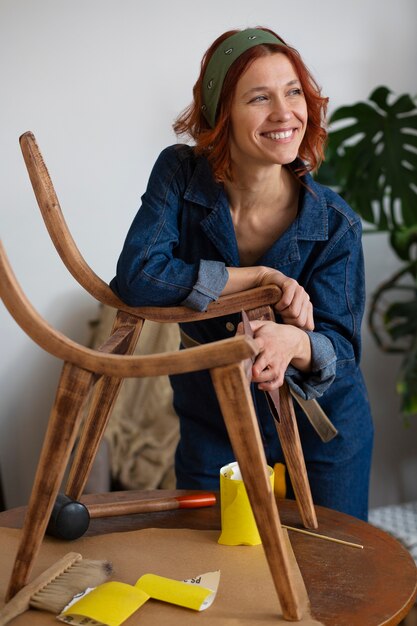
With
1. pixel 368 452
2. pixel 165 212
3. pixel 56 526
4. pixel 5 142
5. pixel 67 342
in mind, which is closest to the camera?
pixel 67 342

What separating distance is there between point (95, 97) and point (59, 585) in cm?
176

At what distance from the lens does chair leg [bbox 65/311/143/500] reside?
121 cm

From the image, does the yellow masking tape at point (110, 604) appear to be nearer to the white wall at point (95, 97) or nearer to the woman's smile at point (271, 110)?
the woman's smile at point (271, 110)

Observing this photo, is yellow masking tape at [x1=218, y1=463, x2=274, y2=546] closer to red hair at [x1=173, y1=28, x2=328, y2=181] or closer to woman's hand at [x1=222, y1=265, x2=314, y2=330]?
woman's hand at [x1=222, y1=265, x2=314, y2=330]

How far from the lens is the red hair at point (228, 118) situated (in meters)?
1.20

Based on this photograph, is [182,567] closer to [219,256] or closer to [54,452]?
[54,452]

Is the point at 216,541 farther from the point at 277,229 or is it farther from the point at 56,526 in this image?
the point at 277,229

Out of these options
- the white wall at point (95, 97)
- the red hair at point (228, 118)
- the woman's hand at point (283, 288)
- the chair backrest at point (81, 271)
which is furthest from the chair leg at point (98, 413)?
the white wall at point (95, 97)

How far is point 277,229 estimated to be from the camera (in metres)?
1.31

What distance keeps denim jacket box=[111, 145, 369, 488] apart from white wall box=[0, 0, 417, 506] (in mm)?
1235

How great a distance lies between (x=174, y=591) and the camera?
3.32 ft

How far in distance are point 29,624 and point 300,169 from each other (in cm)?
75

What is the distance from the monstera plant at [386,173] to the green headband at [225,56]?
1.27 m

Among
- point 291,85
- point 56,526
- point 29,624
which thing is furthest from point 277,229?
point 29,624
